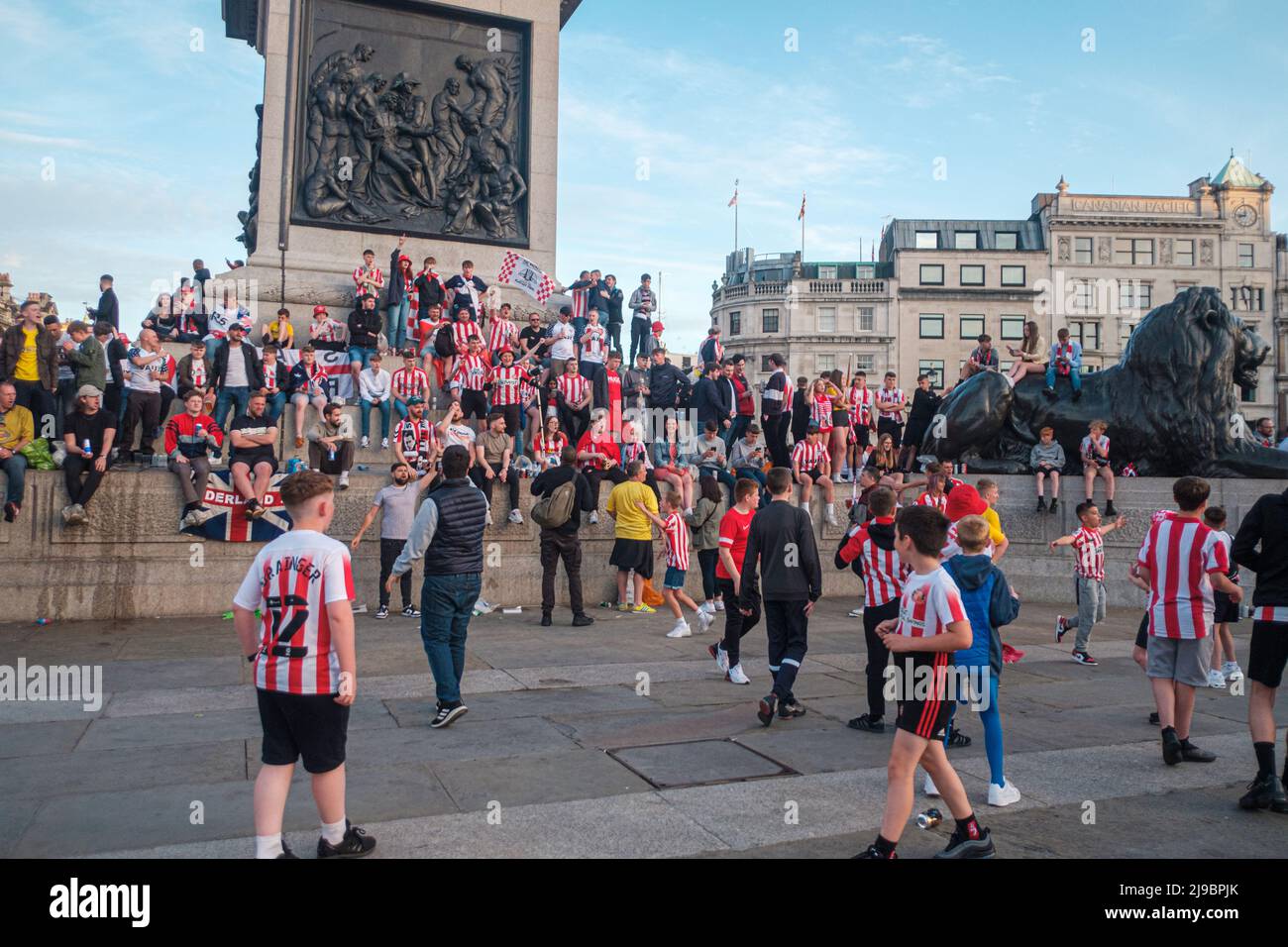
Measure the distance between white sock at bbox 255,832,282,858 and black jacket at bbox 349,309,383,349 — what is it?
13.5m

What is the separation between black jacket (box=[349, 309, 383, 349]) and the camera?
55.6 ft

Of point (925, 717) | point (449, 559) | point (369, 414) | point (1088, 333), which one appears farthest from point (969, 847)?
point (1088, 333)

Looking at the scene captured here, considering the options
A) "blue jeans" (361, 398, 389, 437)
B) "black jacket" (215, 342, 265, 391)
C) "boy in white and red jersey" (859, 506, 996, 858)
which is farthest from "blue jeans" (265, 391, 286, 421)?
"boy in white and red jersey" (859, 506, 996, 858)

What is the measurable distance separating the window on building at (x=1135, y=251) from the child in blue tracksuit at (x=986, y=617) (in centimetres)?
7935

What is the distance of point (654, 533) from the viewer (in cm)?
1420

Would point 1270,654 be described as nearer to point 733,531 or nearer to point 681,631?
point 733,531

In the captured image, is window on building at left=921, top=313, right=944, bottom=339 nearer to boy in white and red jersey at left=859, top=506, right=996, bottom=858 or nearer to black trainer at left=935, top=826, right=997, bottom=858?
boy in white and red jersey at left=859, top=506, right=996, bottom=858

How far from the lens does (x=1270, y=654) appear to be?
590 centimetres

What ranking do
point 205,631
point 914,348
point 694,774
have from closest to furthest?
1. point 694,774
2. point 205,631
3. point 914,348

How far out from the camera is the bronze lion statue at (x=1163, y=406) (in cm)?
1502

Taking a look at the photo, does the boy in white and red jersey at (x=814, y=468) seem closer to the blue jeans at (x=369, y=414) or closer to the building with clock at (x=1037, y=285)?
the blue jeans at (x=369, y=414)

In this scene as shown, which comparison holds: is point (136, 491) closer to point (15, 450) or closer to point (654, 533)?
point (15, 450)

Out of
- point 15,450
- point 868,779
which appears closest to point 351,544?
point 15,450
